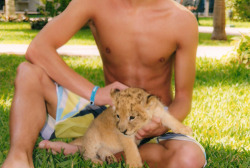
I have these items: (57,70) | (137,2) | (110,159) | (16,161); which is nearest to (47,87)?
(57,70)

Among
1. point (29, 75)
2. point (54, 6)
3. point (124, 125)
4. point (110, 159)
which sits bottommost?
point (54, 6)

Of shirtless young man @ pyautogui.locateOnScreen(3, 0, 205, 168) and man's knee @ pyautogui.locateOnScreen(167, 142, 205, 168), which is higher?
shirtless young man @ pyautogui.locateOnScreen(3, 0, 205, 168)

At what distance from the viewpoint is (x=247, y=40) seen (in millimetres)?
8148

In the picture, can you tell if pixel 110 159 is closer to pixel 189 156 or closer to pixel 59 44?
pixel 189 156

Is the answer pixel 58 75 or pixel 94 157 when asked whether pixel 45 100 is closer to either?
pixel 58 75

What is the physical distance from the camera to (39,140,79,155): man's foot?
130 inches

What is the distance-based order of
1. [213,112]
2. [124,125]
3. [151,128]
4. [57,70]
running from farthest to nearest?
[213,112]
[57,70]
[151,128]
[124,125]

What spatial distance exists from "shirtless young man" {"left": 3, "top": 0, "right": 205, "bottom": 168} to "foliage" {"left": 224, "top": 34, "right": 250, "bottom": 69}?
4.74 m

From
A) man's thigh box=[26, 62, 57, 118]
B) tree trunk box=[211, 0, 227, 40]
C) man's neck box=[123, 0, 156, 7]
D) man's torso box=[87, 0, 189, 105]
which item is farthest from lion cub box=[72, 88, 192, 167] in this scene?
tree trunk box=[211, 0, 227, 40]

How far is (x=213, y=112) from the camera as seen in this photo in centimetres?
505

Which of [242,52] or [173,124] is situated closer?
[173,124]

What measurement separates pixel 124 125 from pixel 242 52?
6.03 metres

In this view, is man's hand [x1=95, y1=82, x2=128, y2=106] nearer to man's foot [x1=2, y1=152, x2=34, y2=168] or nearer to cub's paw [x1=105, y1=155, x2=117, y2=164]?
cub's paw [x1=105, y1=155, x2=117, y2=164]

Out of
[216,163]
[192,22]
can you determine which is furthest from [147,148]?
[192,22]
